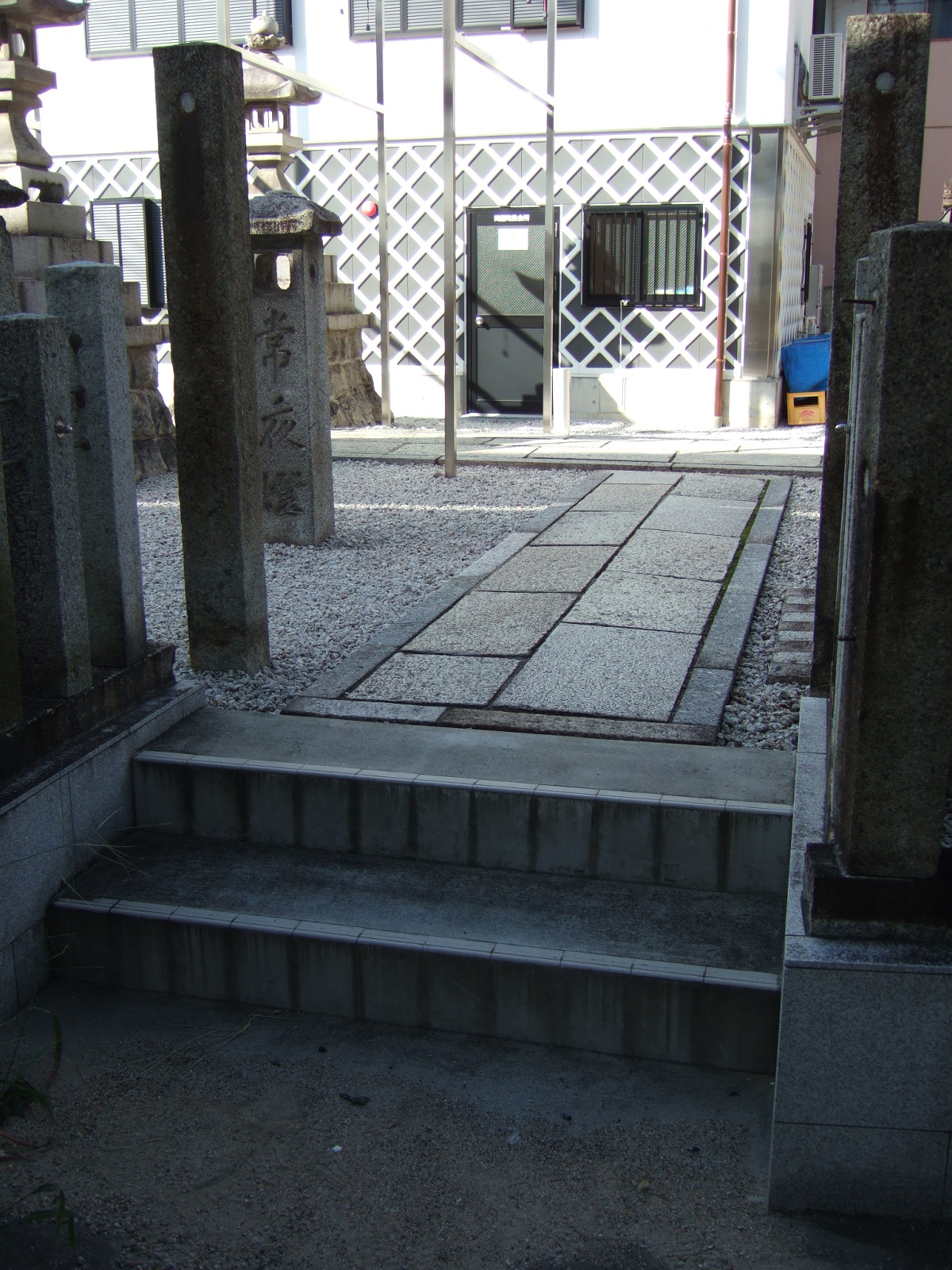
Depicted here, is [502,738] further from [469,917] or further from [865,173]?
[865,173]

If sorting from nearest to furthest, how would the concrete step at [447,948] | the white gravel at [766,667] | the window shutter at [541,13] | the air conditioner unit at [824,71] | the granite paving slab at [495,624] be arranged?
the concrete step at [447,948]
the white gravel at [766,667]
the granite paving slab at [495,624]
the window shutter at [541,13]
the air conditioner unit at [824,71]

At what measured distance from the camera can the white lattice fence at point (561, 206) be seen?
1112 centimetres

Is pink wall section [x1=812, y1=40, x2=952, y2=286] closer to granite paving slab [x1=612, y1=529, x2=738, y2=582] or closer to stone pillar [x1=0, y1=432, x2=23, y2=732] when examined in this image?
granite paving slab [x1=612, y1=529, x2=738, y2=582]

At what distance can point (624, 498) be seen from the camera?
745cm

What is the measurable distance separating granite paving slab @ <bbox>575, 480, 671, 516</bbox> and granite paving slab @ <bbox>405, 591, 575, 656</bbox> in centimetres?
207

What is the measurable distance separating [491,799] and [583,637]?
1474mm

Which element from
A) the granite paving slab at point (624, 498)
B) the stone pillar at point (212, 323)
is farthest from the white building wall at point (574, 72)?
the stone pillar at point (212, 323)

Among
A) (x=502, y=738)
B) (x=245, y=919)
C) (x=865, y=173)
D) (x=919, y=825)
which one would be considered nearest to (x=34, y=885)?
(x=245, y=919)

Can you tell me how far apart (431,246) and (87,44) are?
4261 mm

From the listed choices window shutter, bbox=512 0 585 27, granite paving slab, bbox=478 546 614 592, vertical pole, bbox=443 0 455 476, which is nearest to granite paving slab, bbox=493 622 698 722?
granite paving slab, bbox=478 546 614 592

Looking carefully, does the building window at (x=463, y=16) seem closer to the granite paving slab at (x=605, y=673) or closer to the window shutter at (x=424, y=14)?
the window shutter at (x=424, y=14)

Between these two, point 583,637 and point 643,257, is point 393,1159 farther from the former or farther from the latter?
point 643,257

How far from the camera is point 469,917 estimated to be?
2840mm

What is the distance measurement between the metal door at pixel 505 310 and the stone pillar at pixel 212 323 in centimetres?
824
